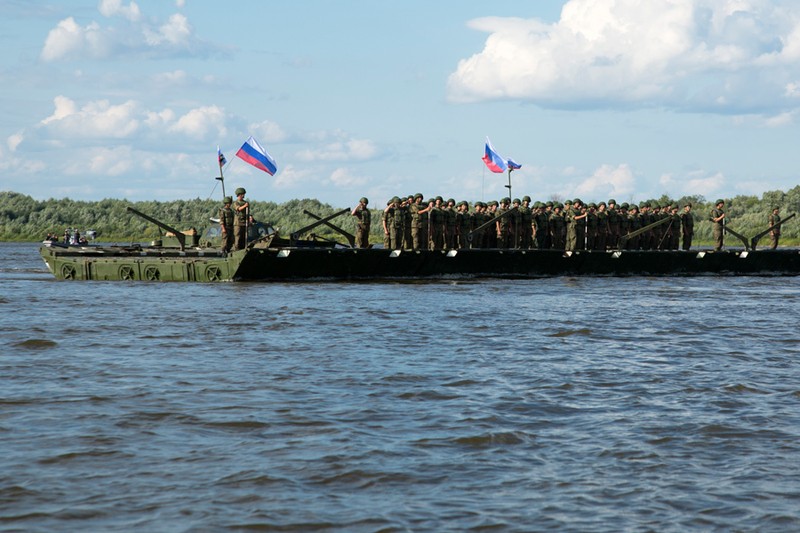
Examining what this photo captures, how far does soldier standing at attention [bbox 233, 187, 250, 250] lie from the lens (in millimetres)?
25406

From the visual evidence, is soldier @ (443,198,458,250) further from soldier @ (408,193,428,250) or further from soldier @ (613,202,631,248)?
soldier @ (613,202,631,248)

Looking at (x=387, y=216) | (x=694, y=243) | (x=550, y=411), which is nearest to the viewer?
(x=550, y=411)

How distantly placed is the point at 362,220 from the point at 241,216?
3.54 meters

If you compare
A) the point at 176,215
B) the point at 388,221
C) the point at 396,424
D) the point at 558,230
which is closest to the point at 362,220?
the point at 388,221

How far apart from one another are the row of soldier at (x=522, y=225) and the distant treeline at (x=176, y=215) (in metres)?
42.4

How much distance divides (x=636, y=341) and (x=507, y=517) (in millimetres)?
9351

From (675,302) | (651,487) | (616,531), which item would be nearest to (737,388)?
(651,487)

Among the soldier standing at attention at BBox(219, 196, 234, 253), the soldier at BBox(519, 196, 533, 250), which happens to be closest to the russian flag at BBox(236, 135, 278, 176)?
the soldier standing at attention at BBox(219, 196, 234, 253)

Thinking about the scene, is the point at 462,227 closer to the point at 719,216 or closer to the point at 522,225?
the point at 522,225

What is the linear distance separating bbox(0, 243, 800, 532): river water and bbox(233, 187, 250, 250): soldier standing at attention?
24.8 ft

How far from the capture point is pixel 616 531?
20.6ft

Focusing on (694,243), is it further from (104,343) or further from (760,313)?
(104,343)

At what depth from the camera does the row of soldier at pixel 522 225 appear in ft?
93.5

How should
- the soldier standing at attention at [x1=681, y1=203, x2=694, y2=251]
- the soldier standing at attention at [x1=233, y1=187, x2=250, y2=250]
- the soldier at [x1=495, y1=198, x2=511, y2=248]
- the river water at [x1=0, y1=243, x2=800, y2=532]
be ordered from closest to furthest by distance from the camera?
the river water at [x1=0, y1=243, x2=800, y2=532] → the soldier standing at attention at [x1=233, y1=187, x2=250, y2=250] → the soldier at [x1=495, y1=198, x2=511, y2=248] → the soldier standing at attention at [x1=681, y1=203, x2=694, y2=251]
